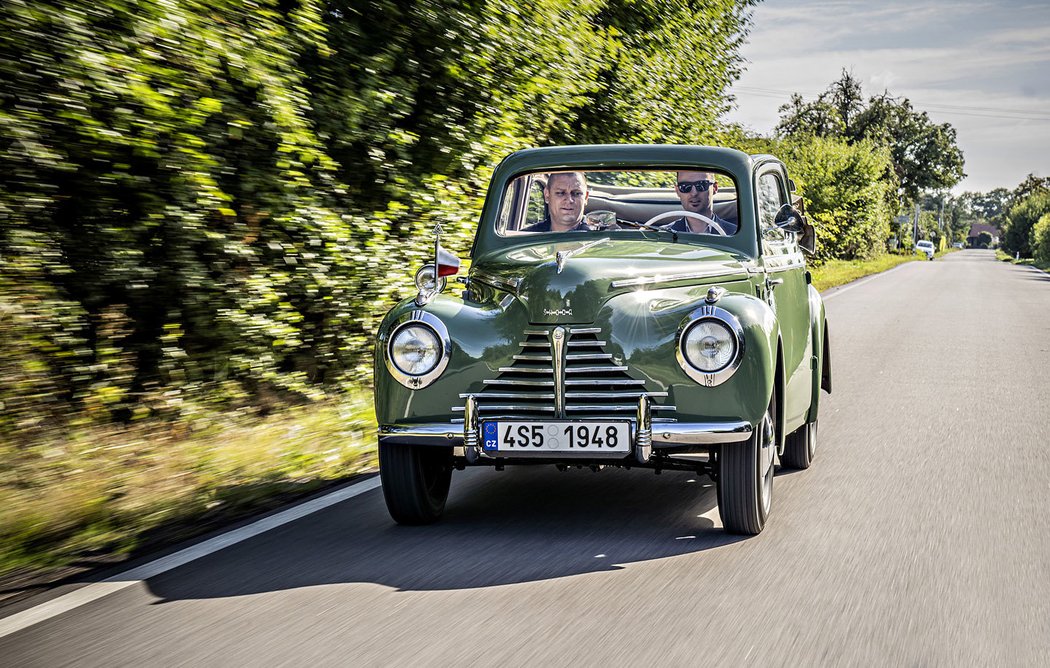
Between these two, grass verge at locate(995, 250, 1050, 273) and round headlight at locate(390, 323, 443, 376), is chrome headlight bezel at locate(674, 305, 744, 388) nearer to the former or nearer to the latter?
round headlight at locate(390, 323, 443, 376)

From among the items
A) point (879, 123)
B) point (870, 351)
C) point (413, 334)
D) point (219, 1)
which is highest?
point (879, 123)

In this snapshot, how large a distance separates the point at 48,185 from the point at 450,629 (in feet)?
11.6

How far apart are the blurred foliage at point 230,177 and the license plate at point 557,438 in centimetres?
282

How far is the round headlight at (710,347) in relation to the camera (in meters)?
4.79

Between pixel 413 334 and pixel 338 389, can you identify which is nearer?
pixel 413 334

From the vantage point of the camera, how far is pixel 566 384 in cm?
491

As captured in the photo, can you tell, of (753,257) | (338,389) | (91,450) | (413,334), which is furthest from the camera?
(338,389)

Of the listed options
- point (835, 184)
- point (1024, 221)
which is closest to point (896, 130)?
point (1024, 221)

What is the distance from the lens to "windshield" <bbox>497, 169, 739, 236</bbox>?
6.03 m

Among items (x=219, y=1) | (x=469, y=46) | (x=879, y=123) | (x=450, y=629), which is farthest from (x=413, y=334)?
(x=879, y=123)

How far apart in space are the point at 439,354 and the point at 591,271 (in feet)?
2.61

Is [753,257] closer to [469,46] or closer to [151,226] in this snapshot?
[151,226]

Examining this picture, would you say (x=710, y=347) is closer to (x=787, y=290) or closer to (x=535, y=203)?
(x=787, y=290)

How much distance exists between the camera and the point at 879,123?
85.3 metres
